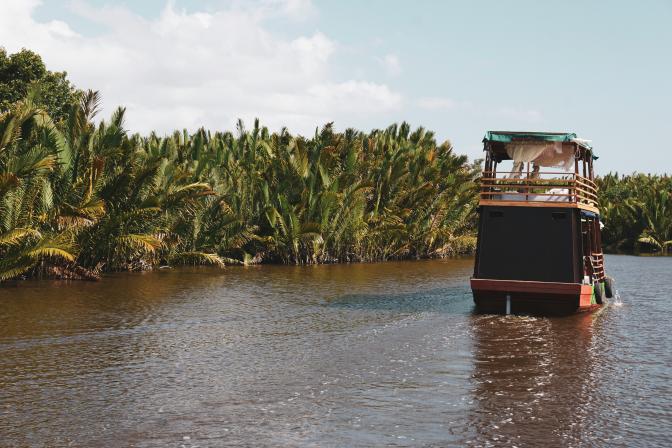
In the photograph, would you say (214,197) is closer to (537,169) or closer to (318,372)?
(537,169)

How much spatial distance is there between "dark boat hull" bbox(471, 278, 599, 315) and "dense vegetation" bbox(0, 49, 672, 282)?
1073cm

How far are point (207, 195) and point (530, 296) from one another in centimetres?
1423

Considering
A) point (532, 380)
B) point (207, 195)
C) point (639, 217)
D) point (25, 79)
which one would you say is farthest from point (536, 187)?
point (639, 217)

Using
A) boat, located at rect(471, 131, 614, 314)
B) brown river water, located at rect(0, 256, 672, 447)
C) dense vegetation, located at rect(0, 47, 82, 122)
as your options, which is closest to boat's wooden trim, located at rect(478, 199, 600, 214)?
boat, located at rect(471, 131, 614, 314)

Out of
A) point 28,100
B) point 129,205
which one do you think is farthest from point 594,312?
point 28,100

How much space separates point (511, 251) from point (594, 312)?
313cm

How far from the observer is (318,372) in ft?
35.7

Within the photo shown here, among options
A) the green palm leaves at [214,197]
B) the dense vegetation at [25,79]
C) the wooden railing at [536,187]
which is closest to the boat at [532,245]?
the wooden railing at [536,187]

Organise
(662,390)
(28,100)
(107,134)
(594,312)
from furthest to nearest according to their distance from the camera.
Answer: (107,134), (28,100), (594,312), (662,390)

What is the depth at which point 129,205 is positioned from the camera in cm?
2367

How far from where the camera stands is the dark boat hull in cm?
1642

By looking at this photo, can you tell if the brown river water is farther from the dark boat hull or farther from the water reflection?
the dark boat hull

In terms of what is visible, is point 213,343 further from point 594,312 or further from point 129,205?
point 129,205

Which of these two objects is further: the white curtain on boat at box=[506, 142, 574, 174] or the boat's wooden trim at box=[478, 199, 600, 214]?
the white curtain on boat at box=[506, 142, 574, 174]
